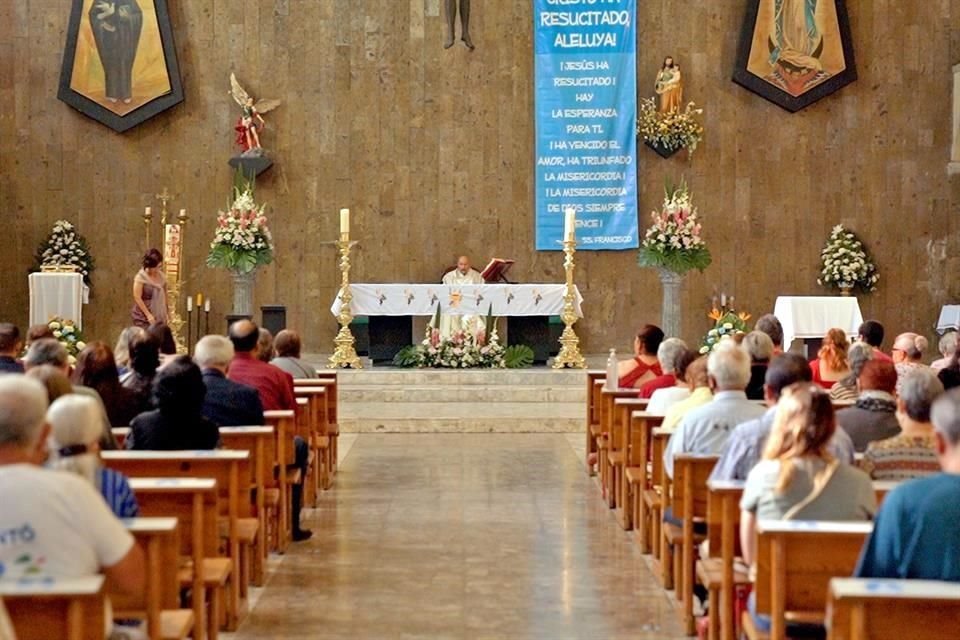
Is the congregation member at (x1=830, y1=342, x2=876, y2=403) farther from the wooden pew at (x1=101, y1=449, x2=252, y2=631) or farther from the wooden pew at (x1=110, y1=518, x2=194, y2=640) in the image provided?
the wooden pew at (x1=110, y1=518, x2=194, y2=640)

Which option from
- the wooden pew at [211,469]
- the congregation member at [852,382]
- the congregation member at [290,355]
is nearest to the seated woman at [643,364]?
the congregation member at [852,382]

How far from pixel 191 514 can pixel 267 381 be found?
2817mm

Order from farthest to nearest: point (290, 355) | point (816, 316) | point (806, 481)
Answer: point (816, 316) → point (290, 355) → point (806, 481)

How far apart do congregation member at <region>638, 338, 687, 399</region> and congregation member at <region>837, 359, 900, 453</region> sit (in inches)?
72.5

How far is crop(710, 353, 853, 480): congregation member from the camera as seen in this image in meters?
4.58

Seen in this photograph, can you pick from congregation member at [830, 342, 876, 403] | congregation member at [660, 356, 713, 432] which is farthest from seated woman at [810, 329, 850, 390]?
congregation member at [660, 356, 713, 432]

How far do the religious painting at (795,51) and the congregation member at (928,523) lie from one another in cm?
1303

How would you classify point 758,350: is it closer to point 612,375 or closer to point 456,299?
point 612,375

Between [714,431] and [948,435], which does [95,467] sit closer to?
[948,435]

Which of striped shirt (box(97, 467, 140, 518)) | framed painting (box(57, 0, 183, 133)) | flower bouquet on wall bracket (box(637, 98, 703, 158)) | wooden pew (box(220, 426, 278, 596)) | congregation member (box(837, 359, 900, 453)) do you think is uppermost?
framed painting (box(57, 0, 183, 133))

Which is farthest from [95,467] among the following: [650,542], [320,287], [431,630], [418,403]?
[320,287]

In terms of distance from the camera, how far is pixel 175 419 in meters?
5.52

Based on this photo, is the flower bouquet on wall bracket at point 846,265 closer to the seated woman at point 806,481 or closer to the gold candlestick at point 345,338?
the gold candlestick at point 345,338

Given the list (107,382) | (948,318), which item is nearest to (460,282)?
(948,318)
